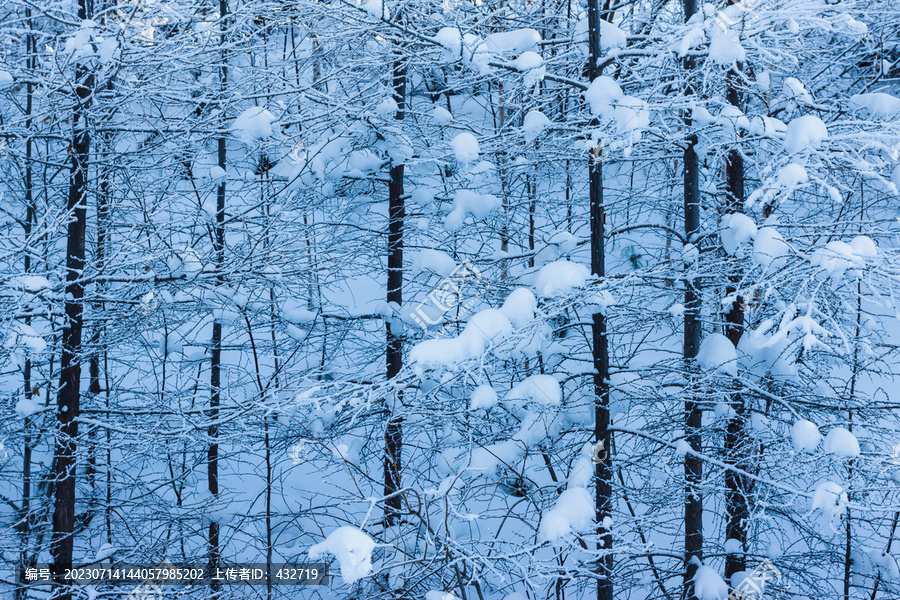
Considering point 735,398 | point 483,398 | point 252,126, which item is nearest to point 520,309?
point 483,398

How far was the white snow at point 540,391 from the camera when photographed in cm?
457

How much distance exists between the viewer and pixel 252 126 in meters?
5.48

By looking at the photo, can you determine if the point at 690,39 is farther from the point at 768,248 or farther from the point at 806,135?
the point at 768,248

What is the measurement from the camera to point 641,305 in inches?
209

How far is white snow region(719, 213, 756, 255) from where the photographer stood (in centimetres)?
439

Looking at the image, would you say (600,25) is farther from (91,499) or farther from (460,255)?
(91,499)

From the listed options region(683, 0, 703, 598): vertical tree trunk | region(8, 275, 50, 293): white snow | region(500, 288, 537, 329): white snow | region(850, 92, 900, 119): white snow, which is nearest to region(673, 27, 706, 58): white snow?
region(683, 0, 703, 598): vertical tree trunk

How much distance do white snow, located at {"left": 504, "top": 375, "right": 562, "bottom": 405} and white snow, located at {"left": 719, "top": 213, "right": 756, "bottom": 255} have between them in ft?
5.64

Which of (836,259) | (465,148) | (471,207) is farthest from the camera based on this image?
(471,207)

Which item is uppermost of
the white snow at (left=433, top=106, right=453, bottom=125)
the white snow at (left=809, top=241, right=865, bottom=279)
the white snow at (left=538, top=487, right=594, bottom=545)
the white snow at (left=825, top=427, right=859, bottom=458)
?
the white snow at (left=433, top=106, right=453, bottom=125)

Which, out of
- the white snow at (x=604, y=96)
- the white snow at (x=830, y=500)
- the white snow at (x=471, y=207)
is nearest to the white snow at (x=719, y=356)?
the white snow at (x=830, y=500)

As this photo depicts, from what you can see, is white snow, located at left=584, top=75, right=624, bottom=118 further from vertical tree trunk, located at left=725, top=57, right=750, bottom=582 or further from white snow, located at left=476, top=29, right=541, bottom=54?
vertical tree trunk, located at left=725, top=57, right=750, bottom=582

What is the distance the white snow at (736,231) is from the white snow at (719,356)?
0.72 m

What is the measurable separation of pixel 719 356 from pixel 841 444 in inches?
38.8
